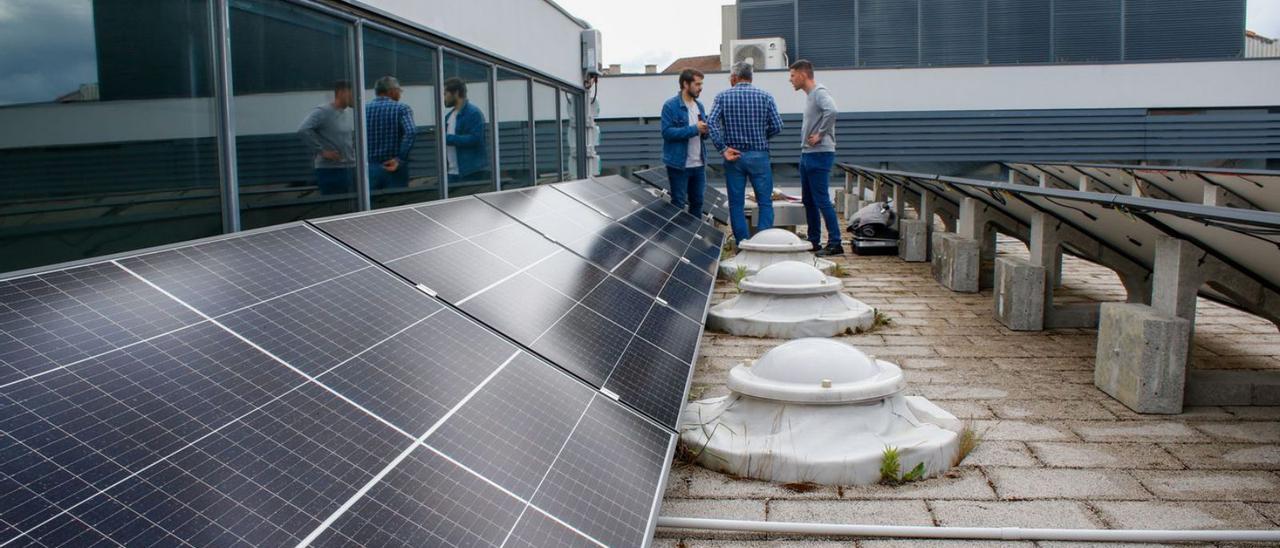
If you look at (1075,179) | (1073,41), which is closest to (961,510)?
(1075,179)

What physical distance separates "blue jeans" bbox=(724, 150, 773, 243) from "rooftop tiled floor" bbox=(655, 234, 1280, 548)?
4.65 meters

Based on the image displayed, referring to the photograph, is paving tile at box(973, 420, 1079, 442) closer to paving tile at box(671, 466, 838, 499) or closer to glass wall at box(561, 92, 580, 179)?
paving tile at box(671, 466, 838, 499)

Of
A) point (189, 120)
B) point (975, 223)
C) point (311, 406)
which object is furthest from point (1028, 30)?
point (311, 406)

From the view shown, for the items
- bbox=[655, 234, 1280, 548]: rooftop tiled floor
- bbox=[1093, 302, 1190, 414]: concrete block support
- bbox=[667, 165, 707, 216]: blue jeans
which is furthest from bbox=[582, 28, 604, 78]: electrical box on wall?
bbox=[1093, 302, 1190, 414]: concrete block support

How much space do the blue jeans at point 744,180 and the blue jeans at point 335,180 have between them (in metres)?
6.47

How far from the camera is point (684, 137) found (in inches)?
508

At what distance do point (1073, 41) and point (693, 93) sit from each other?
71.0ft

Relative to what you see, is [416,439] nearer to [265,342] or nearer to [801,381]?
[265,342]

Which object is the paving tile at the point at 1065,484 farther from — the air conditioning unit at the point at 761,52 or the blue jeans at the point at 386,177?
the air conditioning unit at the point at 761,52

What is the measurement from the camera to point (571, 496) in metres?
2.94

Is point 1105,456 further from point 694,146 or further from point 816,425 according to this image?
point 694,146

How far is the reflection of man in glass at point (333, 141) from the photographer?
5645 mm

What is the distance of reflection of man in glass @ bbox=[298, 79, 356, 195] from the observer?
5.64 metres

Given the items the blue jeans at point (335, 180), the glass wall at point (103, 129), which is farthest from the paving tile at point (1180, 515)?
the blue jeans at point (335, 180)
